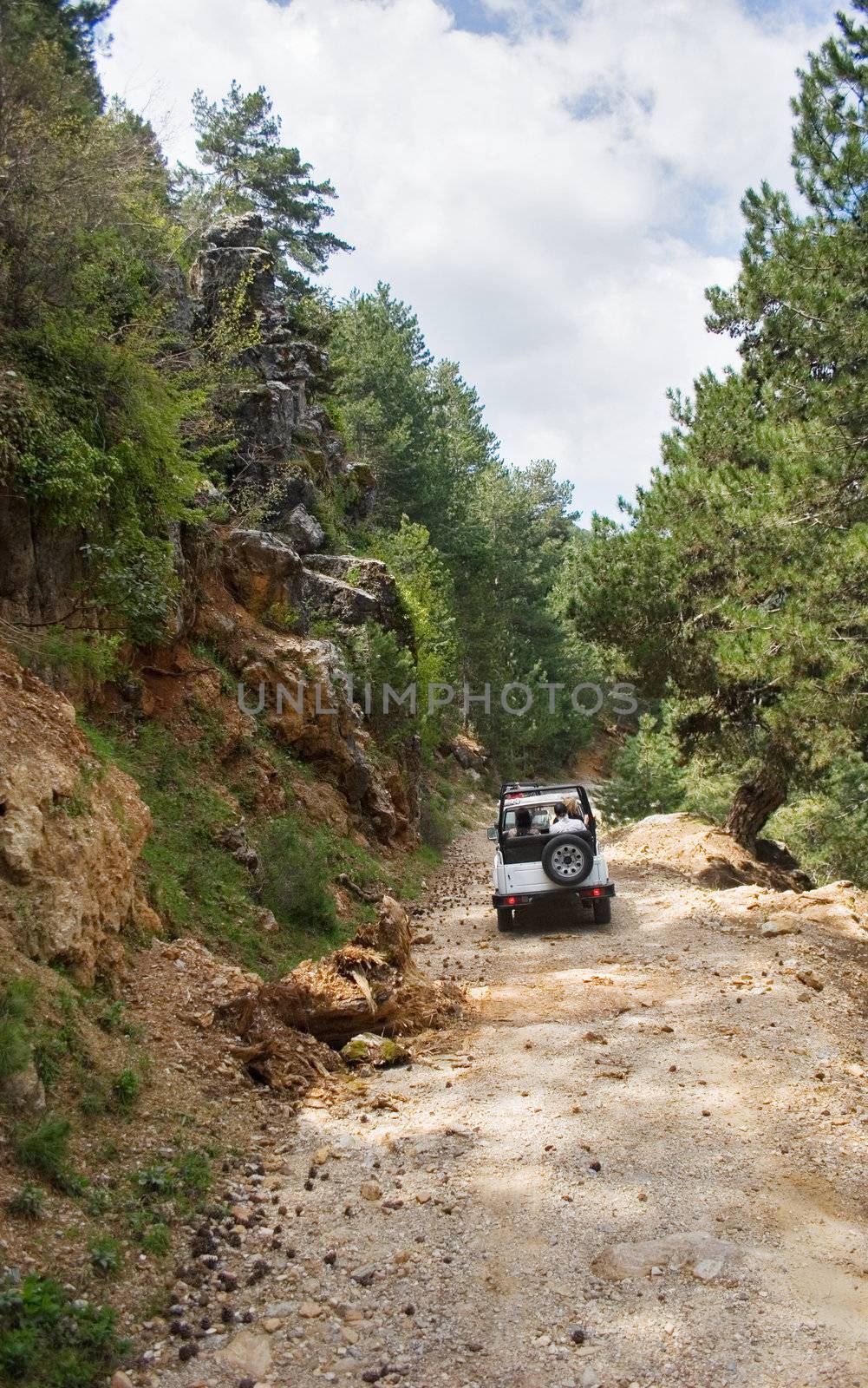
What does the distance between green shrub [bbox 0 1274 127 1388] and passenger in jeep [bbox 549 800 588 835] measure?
375 inches

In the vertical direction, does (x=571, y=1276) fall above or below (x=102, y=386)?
below

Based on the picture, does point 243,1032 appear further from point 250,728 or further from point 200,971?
point 250,728

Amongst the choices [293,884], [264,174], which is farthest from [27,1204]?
[264,174]

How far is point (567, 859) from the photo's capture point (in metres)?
12.6

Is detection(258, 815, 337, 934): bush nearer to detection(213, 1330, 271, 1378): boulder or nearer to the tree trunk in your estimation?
detection(213, 1330, 271, 1378): boulder

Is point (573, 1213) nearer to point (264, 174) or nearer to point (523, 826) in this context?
point (523, 826)

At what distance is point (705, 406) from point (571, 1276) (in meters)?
16.1

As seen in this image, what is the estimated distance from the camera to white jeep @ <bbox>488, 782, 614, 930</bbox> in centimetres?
1254

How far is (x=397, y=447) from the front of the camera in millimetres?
35469

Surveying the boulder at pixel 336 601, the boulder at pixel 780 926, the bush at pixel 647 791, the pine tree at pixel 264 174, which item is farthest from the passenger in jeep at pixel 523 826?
the pine tree at pixel 264 174

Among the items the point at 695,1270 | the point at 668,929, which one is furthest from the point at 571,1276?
the point at 668,929

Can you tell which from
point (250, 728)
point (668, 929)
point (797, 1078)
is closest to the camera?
point (797, 1078)

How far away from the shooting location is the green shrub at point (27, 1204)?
4020mm

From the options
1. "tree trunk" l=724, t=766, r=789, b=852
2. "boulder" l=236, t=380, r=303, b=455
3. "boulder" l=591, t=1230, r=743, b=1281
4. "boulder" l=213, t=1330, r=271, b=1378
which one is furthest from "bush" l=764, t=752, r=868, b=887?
"boulder" l=213, t=1330, r=271, b=1378
